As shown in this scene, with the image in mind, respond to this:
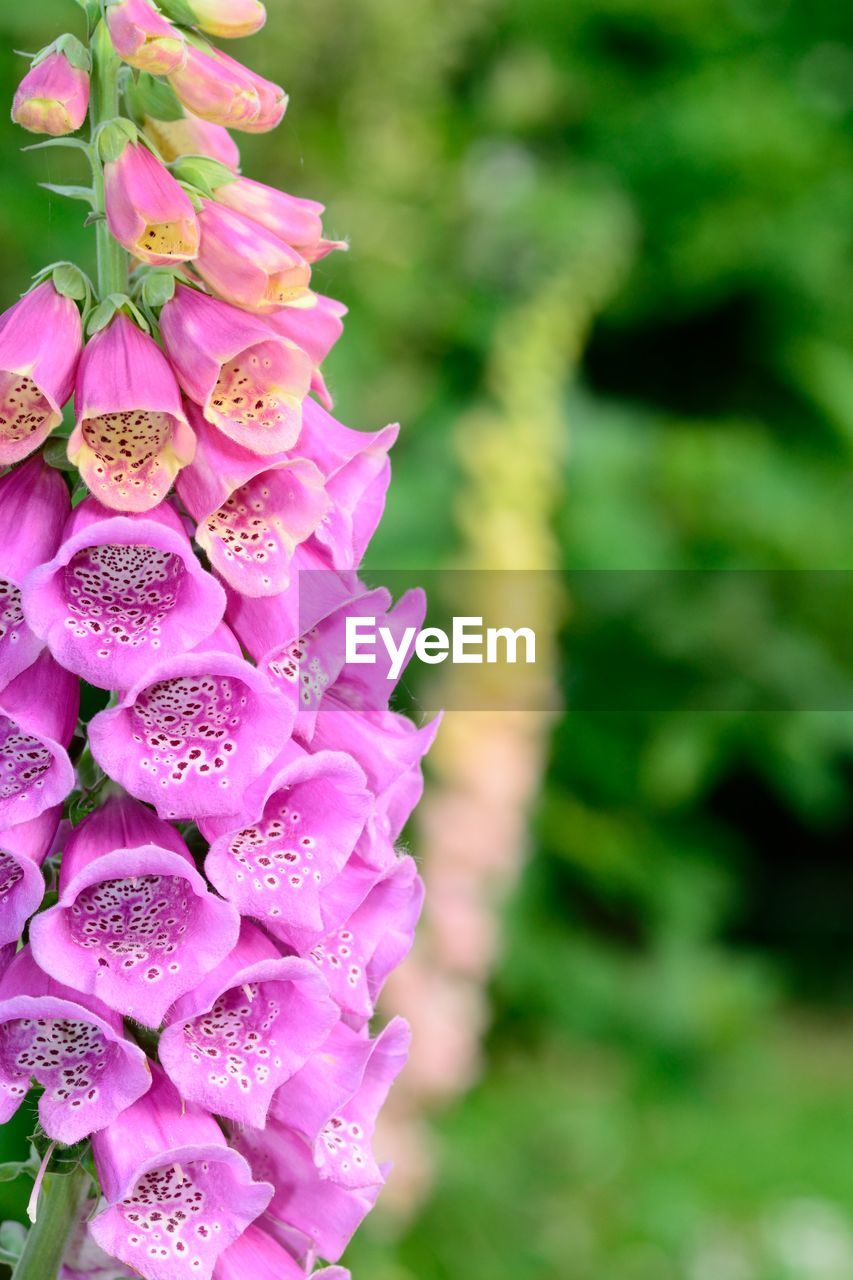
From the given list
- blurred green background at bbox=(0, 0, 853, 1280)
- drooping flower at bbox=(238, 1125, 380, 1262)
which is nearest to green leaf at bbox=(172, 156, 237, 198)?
drooping flower at bbox=(238, 1125, 380, 1262)

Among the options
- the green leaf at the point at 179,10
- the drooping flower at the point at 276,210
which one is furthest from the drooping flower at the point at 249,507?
the green leaf at the point at 179,10

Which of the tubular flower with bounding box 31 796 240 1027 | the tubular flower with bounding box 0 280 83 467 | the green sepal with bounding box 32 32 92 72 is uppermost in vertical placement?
the green sepal with bounding box 32 32 92 72

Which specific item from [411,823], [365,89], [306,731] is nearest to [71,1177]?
[306,731]

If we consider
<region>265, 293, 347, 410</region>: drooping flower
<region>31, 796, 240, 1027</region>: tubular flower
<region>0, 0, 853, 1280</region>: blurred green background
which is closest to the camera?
<region>31, 796, 240, 1027</region>: tubular flower

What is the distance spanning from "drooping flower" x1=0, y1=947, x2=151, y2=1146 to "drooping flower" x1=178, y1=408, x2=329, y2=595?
0.21 m

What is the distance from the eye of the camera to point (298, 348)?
2.77ft

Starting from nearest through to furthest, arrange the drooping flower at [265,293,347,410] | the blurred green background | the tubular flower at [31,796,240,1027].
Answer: the tubular flower at [31,796,240,1027] < the drooping flower at [265,293,347,410] < the blurred green background

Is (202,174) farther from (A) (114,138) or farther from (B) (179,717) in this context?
(B) (179,717)

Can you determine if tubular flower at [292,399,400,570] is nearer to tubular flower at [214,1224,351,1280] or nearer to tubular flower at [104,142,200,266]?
tubular flower at [104,142,200,266]

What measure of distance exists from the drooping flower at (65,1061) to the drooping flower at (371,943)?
0.11 metres

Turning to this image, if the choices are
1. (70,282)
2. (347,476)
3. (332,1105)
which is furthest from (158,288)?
(332,1105)

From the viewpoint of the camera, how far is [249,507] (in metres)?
0.85

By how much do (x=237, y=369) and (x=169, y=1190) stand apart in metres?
0.40

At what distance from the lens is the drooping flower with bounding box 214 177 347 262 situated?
858mm
